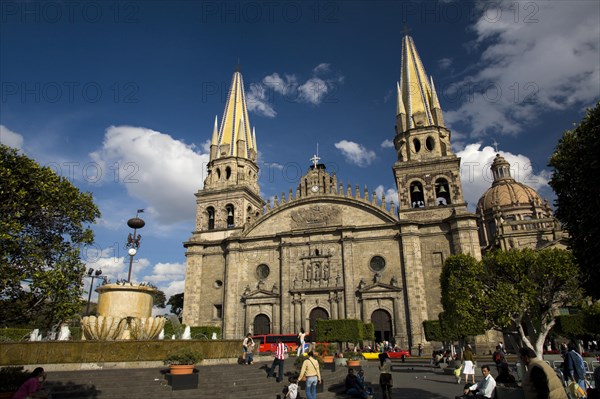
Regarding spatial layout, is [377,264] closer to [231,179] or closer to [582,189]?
[231,179]

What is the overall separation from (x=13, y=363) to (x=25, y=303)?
9.06 feet

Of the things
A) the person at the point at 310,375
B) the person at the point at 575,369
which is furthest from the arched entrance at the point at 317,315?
the person at the point at 575,369

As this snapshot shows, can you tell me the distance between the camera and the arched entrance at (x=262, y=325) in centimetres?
3328

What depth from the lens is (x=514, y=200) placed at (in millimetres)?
56562

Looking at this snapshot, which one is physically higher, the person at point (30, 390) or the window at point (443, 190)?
the window at point (443, 190)

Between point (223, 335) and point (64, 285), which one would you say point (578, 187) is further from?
point (223, 335)

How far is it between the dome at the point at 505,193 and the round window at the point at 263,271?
37546mm

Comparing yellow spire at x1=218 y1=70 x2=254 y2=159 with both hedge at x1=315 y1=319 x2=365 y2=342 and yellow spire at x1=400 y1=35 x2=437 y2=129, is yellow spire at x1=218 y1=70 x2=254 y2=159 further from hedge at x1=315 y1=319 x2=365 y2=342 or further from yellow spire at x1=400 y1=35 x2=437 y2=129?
hedge at x1=315 y1=319 x2=365 y2=342

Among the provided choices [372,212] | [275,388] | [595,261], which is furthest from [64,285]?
[372,212]

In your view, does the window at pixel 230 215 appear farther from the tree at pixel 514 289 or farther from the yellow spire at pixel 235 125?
the tree at pixel 514 289

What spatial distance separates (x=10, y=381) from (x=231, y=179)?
31477 millimetres

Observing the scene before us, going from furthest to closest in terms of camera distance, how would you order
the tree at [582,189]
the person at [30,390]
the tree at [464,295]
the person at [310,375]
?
the tree at [464,295] < the person at [310,375] < the tree at [582,189] < the person at [30,390]

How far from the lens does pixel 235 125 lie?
42.1 m

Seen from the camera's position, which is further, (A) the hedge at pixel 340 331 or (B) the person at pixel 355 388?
(A) the hedge at pixel 340 331
